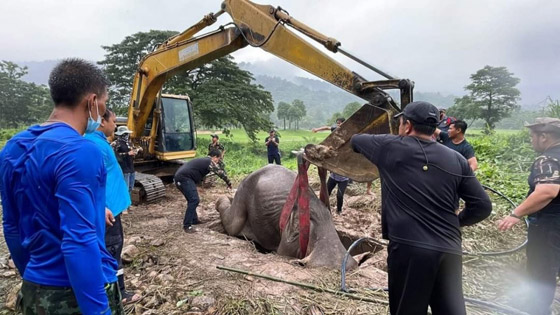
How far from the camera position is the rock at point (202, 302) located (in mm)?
2815

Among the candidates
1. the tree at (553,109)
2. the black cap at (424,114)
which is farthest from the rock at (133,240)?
the tree at (553,109)

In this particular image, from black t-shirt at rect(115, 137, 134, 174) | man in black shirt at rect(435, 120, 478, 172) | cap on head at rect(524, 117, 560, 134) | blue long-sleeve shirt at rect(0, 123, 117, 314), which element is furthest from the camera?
black t-shirt at rect(115, 137, 134, 174)

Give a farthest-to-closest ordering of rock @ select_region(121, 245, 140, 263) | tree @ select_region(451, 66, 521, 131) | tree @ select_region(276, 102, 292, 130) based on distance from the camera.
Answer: tree @ select_region(276, 102, 292, 130)
tree @ select_region(451, 66, 521, 131)
rock @ select_region(121, 245, 140, 263)

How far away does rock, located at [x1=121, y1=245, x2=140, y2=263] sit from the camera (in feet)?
12.4

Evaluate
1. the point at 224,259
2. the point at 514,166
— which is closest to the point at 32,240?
the point at 224,259

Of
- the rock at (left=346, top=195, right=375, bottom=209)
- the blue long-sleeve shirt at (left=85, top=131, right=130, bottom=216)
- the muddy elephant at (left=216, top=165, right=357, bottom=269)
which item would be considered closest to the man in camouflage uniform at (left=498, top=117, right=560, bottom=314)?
the muddy elephant at (left=216, top=165, right=357, bottom=269)

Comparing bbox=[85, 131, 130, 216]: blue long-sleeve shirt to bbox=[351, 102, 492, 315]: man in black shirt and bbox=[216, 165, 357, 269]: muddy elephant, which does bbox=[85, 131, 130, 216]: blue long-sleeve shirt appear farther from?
bbox=[351, 102, 492, 315]: man in black shirt

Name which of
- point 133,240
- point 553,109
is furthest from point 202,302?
point 553,109

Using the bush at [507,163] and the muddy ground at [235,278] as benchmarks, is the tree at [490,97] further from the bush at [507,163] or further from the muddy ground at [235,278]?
the muddy ground at [235,278]

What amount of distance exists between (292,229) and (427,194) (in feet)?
6.82

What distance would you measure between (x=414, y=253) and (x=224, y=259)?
2496 mm

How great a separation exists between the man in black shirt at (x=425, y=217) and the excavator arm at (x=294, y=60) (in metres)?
1.10

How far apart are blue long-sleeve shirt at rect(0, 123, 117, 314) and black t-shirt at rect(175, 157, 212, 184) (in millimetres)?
4081

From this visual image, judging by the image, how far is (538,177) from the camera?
268 centimetres
